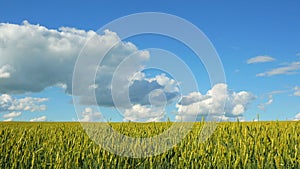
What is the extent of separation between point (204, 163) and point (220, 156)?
1.44ft

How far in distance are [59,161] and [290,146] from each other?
434 cm

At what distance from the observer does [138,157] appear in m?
5.59

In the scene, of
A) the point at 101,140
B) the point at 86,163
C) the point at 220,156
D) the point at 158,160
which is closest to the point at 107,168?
the point at 86,163

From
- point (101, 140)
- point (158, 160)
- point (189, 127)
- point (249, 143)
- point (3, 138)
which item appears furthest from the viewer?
point (189, 127)

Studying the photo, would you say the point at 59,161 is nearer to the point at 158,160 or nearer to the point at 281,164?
the point at 158,160

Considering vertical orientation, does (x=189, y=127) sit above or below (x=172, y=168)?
above

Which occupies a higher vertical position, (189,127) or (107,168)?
(189,127)

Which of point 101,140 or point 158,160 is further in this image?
point 101,140

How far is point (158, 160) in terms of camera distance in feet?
17.6

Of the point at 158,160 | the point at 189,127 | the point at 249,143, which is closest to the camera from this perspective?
the point at 158,160

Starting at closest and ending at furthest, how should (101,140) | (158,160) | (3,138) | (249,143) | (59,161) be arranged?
(59,161)
(158,160)
(249,143)
(101,140)
(3,138)

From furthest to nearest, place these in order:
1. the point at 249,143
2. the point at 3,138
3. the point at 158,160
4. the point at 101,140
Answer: the point at 3,138, the point at 101,140, the point at 249,143, the point at 158,160

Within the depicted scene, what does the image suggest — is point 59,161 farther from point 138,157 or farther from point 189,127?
point 189,127

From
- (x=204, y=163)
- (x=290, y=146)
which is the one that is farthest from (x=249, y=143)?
(x=204, y=163)
